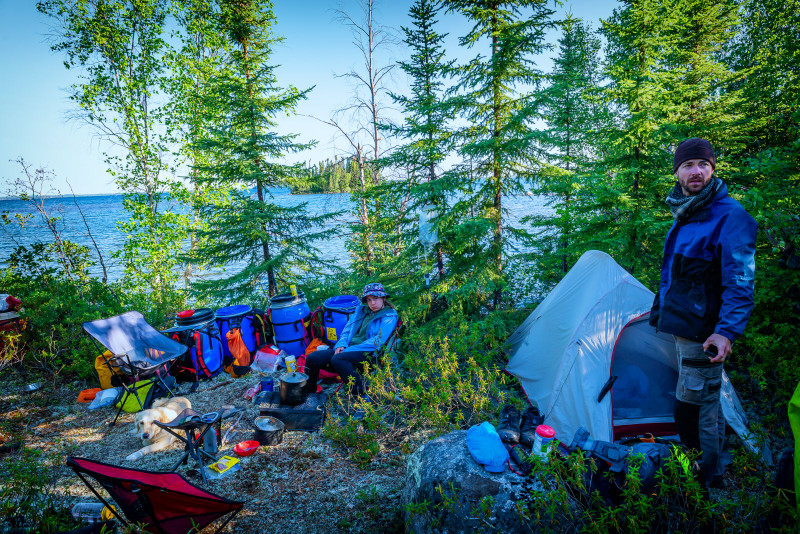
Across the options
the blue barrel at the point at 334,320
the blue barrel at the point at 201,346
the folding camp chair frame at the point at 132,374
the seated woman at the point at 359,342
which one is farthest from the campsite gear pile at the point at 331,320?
the folding camp chair frame at the point at 132,374

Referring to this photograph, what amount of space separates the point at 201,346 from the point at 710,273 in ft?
19.5

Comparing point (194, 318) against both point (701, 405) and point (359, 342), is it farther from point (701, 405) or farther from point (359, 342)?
point (701, 405)

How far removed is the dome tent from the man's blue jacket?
939 millimetres

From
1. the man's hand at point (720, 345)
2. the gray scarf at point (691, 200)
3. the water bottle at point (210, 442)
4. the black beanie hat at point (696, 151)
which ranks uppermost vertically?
the black beanie hat at point (696, 151)

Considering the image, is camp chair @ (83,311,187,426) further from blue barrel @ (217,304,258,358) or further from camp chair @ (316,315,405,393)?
camp chair @ (316,315,405,393)

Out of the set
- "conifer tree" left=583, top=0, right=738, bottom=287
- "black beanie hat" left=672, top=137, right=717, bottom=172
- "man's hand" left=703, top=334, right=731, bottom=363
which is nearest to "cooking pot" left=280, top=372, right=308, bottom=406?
"man's hand" left=703, top=334, right=731, bottom=363

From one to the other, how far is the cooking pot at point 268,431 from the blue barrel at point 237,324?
7.12 ft

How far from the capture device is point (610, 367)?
338cm

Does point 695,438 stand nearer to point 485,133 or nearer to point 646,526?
point 646,526

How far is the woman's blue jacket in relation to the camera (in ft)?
15.0

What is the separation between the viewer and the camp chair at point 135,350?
4441mm

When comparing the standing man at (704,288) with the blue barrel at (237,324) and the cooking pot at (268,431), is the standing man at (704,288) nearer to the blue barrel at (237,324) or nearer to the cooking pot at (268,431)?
the cooking pot at (268,431)

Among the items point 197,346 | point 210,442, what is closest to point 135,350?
point 197,346

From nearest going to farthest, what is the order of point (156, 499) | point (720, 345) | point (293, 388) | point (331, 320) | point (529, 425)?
point (720, 345) → point (156, 499) → point (529, 425) → point (293, 388) → point (331, 320)
